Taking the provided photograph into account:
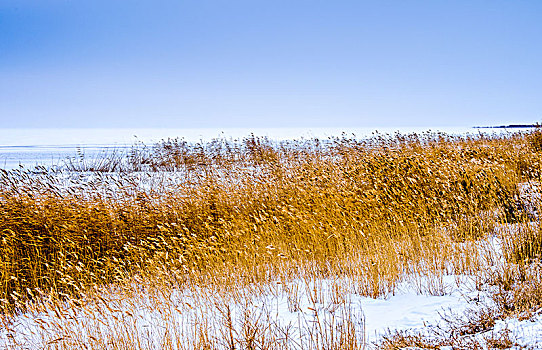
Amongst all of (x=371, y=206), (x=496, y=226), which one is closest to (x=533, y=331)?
(x=496, y=226)

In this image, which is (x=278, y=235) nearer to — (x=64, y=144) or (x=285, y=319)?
(x=285, y=319)

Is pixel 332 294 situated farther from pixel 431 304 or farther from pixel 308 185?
pixel 308 185

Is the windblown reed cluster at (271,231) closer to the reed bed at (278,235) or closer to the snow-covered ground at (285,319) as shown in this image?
the reed bed at (278,235)

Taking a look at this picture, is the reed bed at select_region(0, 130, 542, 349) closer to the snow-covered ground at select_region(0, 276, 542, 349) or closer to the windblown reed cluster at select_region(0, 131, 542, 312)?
the windblown reed cluster at select_region(0, 131, 542, 312)

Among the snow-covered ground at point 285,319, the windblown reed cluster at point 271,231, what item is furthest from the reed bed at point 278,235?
the snow-covered ground at point 285,319

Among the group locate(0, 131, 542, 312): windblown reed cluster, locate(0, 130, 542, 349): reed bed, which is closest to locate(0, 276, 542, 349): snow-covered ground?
locate(0, 130, 542, 349): reed bed

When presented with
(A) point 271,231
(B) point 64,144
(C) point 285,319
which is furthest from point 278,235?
(B) point 64,144

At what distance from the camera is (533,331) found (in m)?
2.97

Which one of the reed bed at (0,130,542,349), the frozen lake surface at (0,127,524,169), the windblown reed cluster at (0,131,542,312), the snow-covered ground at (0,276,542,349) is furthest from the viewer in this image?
the frozen lake surface at (0,127,524,169)

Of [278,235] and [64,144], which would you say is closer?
[278,235]

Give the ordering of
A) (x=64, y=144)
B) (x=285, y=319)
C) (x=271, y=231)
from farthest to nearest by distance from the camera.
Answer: (x=64, y=144) → (x=271, y=231) → (x=285, y=319)

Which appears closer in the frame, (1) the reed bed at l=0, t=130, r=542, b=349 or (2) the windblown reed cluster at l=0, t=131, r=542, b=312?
(1) the reed bed at l=0, t=130, r=542, b=349

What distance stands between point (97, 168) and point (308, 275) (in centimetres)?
1331

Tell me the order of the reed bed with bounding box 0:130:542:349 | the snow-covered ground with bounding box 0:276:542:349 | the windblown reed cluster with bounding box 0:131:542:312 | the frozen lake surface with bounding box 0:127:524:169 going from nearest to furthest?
the snow-covered ground with bounding box 0:276:542:349 < the reed bed with bounding box 0:130:542:349 < the windblown reed cluster with bounding box 0:131:542:312 < the frozen lake surface with bounding box 0:127:524:169
